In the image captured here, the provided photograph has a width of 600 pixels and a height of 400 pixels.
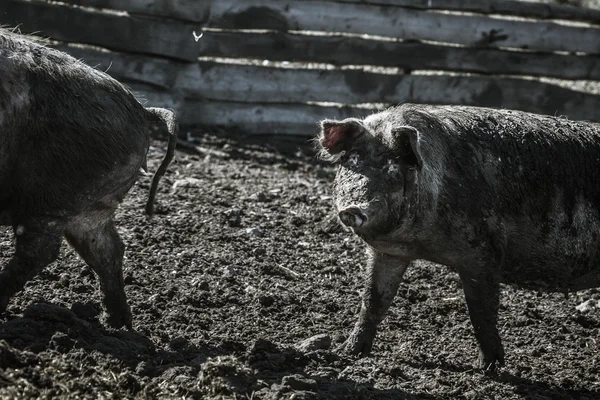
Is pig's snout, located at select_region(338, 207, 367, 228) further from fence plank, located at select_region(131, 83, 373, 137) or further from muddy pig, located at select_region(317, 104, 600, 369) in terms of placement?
fence plank, located at select_region(131, 83, 373, 137)

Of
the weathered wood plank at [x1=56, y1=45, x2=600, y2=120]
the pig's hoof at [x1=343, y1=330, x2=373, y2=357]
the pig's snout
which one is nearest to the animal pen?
the weathered wood plank at [x1=56, y1=45, x2=600, y2=120]

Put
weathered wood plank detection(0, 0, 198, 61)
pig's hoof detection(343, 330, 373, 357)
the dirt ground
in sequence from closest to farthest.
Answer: the dirt ground, pig's hoof detection(343, 330, 373, 357), weathered wood plank detection(0, 0, 198, 61)

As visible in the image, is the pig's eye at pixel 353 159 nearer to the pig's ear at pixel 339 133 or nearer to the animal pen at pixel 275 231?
the pig's ear at pixel 339 133

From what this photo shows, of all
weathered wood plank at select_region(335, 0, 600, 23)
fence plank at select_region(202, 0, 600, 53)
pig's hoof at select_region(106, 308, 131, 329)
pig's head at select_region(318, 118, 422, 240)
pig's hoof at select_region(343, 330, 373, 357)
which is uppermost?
weathered wood plank at select_region(335, 0, 600, 23)

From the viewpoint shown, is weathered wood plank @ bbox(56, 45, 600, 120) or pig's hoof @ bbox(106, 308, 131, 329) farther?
weathered wood plank @ bbox(56, 45, 600, 120)

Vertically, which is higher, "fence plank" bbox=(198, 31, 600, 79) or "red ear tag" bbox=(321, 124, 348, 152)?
"fence plank" bbox=(198, 31, 600, 79)

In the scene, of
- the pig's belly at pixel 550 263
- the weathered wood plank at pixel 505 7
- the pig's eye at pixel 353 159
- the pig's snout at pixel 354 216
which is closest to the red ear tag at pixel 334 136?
the pig's eye at pixel 353 159

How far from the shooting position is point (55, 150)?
4.96 m

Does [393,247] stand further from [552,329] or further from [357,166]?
[552,329]

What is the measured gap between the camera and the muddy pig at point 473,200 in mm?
5141

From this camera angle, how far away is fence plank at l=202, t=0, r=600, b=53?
952cm

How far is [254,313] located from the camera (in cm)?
586

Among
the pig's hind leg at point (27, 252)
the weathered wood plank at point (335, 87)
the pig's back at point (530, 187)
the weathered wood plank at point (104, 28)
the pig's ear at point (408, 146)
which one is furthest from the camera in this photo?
the weathered wood plank at point (335, 87)

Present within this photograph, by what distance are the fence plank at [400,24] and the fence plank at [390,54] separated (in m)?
0.09
